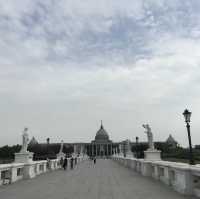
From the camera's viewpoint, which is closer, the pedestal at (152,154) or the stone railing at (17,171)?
the stone railing at (17,171)

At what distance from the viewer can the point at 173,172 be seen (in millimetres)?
15352

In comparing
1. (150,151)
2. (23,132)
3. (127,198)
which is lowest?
(127,198)

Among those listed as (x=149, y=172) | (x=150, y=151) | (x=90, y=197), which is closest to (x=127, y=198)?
(x=90, y=197)

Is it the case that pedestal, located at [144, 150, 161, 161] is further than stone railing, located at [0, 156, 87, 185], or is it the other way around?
pedestal, located at [144, 150, 161, 161]

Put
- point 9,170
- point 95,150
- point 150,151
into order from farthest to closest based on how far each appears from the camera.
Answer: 1. point 95,150
2. point 150,151
3. point 9,170

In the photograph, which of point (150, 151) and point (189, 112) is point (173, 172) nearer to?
point (189, 112)

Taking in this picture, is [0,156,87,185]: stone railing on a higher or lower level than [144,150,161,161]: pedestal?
lower

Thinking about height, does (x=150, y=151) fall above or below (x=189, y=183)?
above

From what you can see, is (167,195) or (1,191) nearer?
(167,195)

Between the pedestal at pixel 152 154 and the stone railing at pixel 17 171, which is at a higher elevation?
the pedestal at pixel 152 154

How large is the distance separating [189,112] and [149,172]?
5.26m

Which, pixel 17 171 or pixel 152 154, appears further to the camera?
pixel 152 154

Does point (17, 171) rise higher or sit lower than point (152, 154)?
lower

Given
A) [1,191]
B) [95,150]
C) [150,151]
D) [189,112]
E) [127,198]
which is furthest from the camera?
[95,150]
